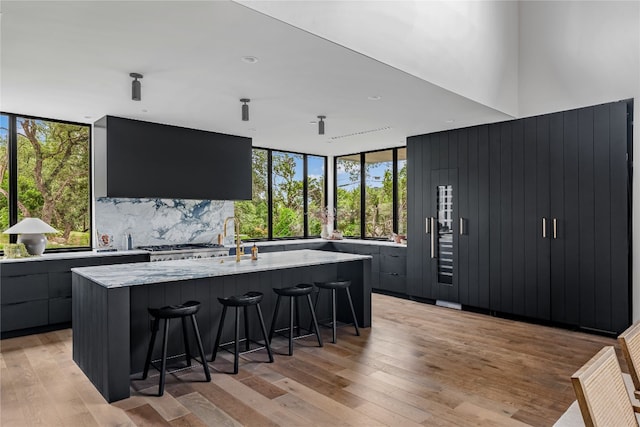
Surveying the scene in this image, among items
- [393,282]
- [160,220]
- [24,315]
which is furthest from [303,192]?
[24,315]

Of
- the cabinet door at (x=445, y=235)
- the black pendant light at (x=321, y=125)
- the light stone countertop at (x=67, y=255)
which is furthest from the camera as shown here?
the cabinet door at (x=445, y=235)

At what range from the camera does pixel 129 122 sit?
5246 millimetres

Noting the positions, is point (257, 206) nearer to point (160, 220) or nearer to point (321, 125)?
point (160, 220)

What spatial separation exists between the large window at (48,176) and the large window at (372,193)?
4516 millimetres

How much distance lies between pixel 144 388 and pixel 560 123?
495 centimetres

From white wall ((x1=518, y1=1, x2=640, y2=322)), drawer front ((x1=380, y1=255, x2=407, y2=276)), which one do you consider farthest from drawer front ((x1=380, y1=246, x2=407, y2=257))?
white wall ((x1=518, y1=1, x2=640, y2=322))

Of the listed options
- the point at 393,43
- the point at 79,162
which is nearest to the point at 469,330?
the point at 393,43

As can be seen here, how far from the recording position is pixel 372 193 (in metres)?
7.98

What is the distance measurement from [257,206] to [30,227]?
352 cm

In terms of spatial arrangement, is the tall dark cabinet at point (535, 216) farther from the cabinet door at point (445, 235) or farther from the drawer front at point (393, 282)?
the drawer front at point (393, 282)

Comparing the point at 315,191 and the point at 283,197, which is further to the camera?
the point at 315,191

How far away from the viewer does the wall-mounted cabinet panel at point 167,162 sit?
515 centimetres

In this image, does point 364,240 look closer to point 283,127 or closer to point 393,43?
point 283,127

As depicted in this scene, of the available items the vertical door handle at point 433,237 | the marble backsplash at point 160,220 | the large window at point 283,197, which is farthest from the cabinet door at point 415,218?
the marble backsplash at point 160,220
